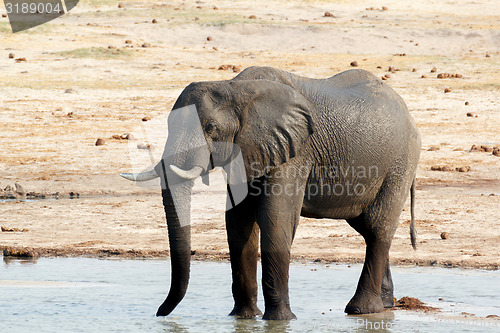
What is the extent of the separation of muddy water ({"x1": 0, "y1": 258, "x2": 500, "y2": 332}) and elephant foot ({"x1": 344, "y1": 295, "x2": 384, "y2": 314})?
7cm

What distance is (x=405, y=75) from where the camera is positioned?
2422cm

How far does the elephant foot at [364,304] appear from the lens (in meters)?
7.75

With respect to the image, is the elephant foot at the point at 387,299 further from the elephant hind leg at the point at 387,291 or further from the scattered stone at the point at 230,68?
the scattered stone at the point at 230,68

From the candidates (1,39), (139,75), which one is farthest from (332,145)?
(1,39)

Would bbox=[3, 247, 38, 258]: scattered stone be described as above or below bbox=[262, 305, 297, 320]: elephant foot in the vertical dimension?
below

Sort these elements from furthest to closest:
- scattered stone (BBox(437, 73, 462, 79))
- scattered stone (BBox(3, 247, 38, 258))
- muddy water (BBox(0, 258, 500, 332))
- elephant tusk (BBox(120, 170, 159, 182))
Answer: scattered stone (BBox(437, 73, 462, 79)) → scattered stone (BBox(3, 247, 38, 258)) → muddy water (BBox(0, 258, 500, 332)) → elephant tusk (BBox(120, 170, 159, 182))

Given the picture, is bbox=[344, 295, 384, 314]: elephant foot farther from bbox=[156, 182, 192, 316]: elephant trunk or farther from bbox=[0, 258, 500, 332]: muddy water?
bbox=[156, 182, 192, 316]: elephant trunk

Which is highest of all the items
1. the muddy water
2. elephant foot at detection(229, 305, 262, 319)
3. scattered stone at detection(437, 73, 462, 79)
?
elephant foot at detection(229, 305, 262, 319)

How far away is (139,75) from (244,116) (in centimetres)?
1763

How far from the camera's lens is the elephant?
6.66 m

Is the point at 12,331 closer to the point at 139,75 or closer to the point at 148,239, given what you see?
the point at 148,239

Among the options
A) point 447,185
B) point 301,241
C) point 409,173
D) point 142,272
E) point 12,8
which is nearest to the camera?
point 409,173

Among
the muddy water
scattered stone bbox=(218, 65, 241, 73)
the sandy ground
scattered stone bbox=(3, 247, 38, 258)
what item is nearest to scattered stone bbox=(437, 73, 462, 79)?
the sandy ground

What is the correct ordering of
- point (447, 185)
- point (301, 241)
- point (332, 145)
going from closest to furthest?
point (332, 145) < point (301, 241) < point (447, 185)
